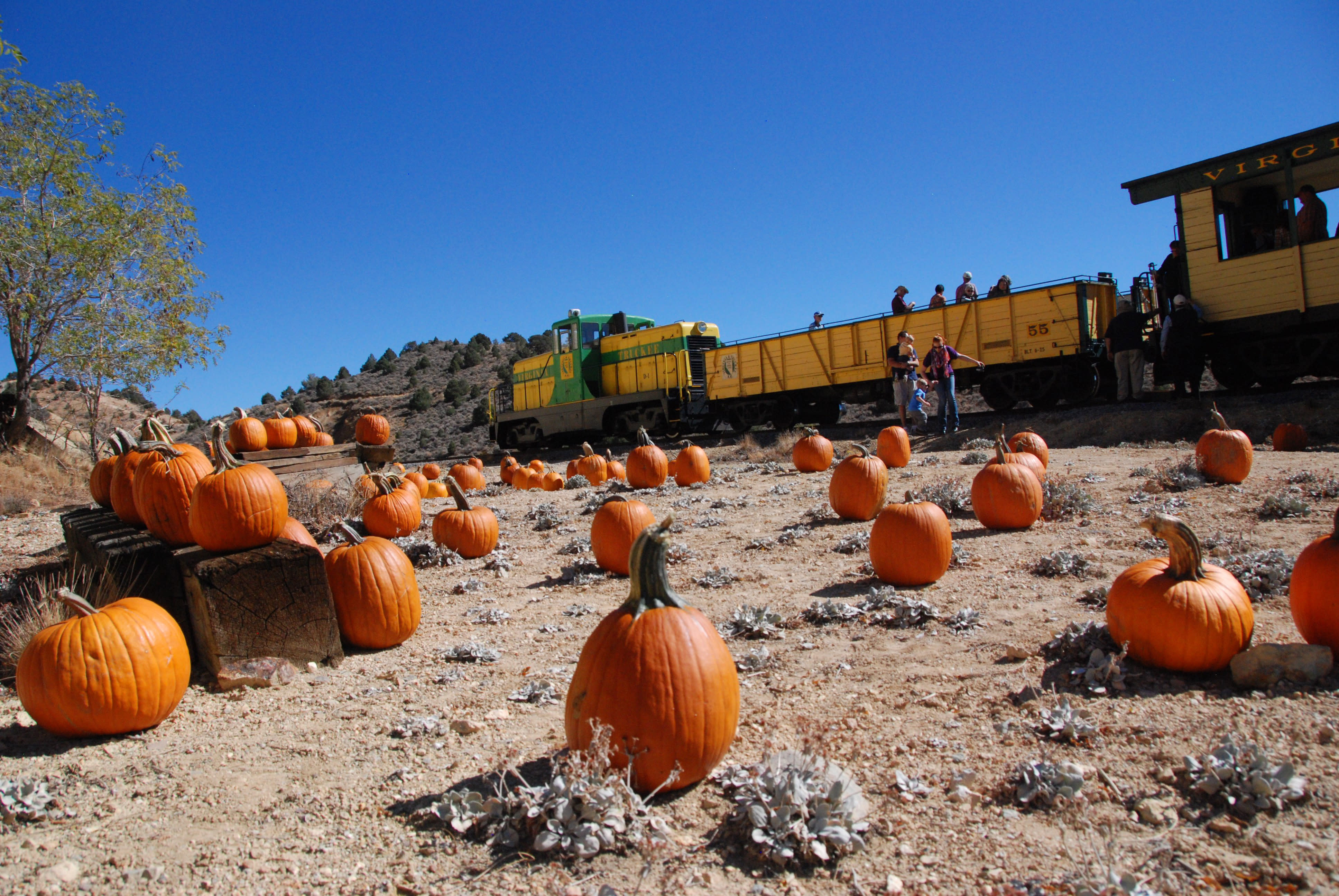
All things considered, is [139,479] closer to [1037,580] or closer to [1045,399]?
[1037,580]

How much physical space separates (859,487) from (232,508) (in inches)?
200

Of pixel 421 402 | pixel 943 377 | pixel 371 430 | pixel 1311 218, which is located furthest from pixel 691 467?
pixel 421 402

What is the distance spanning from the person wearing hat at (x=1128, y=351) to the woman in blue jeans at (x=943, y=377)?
7.70 feet

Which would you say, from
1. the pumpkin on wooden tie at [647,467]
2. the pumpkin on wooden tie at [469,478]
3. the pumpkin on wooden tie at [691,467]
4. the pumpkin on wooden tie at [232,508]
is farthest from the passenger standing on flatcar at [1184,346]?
the pumpkin on wooden tie at [232,508]

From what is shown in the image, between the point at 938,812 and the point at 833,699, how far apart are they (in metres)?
0.96

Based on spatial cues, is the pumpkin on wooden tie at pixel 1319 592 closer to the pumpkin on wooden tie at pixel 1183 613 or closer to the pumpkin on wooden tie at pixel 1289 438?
the pumpkin on wooden tie at pixel 1183 613

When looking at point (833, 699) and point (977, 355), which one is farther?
point (977, 355)

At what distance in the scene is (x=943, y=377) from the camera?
1334 centimetres

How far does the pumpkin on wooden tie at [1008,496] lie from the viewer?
20.5 feet

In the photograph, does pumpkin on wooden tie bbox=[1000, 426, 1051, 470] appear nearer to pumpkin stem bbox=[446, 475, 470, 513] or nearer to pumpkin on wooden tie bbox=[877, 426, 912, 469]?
pumpkin on wooden tie bbox=[877, 426, 912, 469]

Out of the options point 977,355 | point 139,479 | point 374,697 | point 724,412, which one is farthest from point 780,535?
point 724,412

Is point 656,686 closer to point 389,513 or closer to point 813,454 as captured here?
point 389,513

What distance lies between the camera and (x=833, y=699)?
11.0 ft

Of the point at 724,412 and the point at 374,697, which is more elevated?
the point at 724,412
